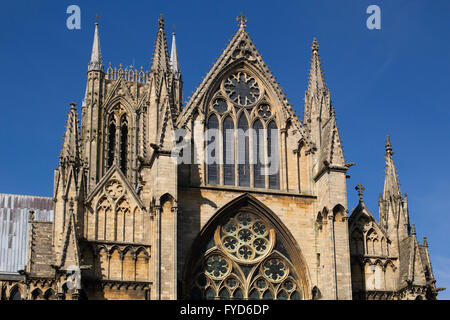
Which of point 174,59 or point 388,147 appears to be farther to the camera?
point 174,59

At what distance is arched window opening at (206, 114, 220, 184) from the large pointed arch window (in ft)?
6.12

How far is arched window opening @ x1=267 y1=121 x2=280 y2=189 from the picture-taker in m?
40.9

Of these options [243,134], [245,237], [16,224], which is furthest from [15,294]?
[245,237]

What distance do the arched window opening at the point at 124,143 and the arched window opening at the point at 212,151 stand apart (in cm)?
2534

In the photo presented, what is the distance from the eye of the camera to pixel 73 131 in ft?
128

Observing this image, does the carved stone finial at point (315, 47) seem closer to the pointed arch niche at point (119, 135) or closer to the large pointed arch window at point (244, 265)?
the large pointed arch window at point (244, 265)

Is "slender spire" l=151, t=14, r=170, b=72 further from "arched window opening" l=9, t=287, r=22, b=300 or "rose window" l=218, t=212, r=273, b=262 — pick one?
"arched window opening" l=9, t=287, r=22, b=300

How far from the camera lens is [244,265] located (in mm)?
38938

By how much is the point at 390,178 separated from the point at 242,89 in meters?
7.68

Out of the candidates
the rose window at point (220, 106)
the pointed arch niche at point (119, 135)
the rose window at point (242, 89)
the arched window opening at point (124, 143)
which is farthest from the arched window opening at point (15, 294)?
the rose window at point (242, 89)

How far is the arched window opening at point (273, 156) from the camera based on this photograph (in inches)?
1609

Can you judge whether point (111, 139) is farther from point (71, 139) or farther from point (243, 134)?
point (71, 139)
